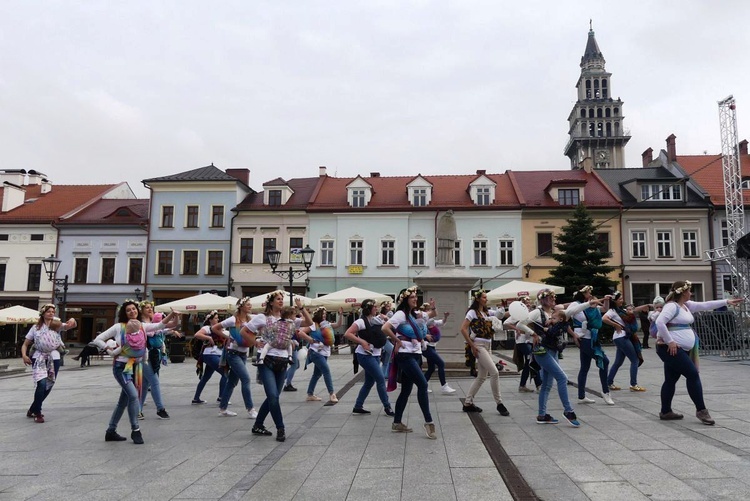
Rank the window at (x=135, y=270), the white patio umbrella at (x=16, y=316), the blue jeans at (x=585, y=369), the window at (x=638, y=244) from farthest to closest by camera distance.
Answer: the window at (x=135, y=270) → the window at (x=638, y=244) → the white patio umbrella at (x=16, y=316) → the blue jeans at (x=585, y=369)

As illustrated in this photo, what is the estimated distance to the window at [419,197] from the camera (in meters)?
38.0

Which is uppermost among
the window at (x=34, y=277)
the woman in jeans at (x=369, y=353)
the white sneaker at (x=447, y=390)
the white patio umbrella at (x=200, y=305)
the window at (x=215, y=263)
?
the window at (x=215, y=263)

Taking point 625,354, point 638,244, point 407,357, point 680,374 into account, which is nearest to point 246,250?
point 638,244

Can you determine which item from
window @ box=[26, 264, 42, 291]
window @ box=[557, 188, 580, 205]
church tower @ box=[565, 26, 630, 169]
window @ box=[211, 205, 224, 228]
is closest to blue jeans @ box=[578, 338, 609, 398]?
window @ box=[557, 188, 580, 205]

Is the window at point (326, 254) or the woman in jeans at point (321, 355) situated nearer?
the woman in jeans at point (321, 355)

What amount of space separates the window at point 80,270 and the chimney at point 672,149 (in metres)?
41.8

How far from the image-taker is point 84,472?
18.9 feet

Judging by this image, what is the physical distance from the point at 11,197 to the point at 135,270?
38.4ft

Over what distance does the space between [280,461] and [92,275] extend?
37.0 meters

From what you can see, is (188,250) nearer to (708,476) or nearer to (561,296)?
(561,296)

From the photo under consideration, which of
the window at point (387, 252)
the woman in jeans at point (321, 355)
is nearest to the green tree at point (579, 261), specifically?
the window at point (387, 252)

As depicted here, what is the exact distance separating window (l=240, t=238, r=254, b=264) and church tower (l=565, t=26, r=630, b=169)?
2386 inches

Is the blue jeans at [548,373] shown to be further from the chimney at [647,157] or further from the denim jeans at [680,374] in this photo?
the chimney at [647,157]

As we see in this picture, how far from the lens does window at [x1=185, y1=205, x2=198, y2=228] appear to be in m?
38.6
